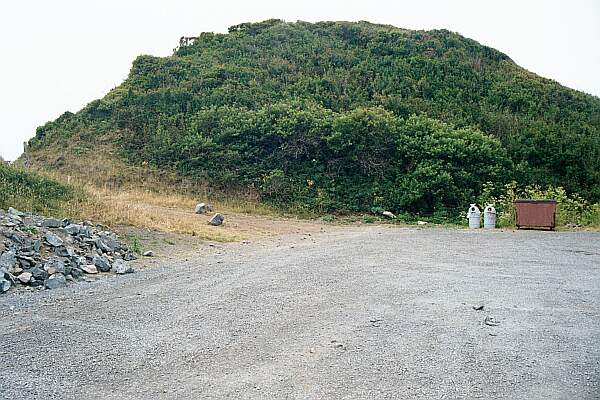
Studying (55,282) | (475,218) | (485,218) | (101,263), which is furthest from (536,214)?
(55,282)

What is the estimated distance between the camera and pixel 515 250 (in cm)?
→ 1023

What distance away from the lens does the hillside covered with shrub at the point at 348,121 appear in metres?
19.5

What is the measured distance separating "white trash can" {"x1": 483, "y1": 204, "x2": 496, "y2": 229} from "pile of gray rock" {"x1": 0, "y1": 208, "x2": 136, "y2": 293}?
9.73 meters

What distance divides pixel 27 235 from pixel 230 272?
3161mm

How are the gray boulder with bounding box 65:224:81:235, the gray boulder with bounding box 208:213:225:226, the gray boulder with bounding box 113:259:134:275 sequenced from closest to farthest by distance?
the gray boulder with bounding box 113:259:134:275
the gray boulder with bounding box 65:224:81:235
the gray boulder with bounding box 208:213:225:226

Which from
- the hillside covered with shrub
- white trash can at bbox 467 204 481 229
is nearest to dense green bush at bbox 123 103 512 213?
the hillside covered with shrub

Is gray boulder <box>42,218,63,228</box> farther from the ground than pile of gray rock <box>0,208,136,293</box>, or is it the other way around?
gray boulder <box>42,218,63,228</box>

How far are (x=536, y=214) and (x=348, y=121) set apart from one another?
790cm

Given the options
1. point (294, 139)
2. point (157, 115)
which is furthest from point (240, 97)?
point (294, 139)

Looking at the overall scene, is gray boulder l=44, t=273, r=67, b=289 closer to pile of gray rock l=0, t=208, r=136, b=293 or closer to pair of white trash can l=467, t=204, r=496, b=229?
pile of gray rock l=0, t=208, r=136, b=293

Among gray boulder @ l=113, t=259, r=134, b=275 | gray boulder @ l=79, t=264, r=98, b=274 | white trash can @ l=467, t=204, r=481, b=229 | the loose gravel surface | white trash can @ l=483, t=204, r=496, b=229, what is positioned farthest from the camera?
white trash can @ l=467, t=204, r=481, b=229

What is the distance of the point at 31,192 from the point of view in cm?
1194

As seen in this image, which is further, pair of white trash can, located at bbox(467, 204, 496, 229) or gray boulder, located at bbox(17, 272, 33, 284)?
pair of white trash can, located at bbox(467, 204, 496, 229)

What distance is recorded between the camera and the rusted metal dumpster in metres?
14.2
